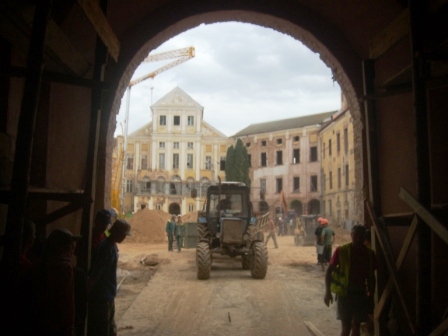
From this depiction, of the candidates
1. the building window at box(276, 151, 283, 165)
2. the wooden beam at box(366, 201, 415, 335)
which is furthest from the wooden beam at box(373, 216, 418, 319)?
the building window at box(276, 151, 283, 165)

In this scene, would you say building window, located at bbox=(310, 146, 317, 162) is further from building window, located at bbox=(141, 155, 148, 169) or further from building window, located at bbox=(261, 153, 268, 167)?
building window, located at bbox=(141, 155, 148, 169)

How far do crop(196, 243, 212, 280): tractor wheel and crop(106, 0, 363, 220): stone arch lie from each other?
6149 mm

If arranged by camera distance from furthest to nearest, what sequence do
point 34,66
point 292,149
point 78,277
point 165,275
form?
1. point 292,149
2. point 165,275
3. point 78,277
4. point 34,66

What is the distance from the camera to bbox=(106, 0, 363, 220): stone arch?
6.58m

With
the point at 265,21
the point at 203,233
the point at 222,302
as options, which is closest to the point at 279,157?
the point at 203,233

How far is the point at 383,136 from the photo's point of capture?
613 centimetres

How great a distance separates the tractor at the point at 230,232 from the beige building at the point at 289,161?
30.1 metres

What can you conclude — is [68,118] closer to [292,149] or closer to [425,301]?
[425,301]

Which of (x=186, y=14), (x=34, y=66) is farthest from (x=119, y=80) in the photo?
(x=34, y=66)

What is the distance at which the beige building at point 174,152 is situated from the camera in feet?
179

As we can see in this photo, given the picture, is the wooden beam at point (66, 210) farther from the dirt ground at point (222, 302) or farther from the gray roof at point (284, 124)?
the gray roof at point (284, 124)

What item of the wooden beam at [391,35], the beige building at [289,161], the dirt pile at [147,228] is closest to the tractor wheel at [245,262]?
the wooden beam at [391,35]

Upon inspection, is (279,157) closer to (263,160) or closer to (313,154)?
(263,160)

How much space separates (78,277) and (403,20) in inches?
166
